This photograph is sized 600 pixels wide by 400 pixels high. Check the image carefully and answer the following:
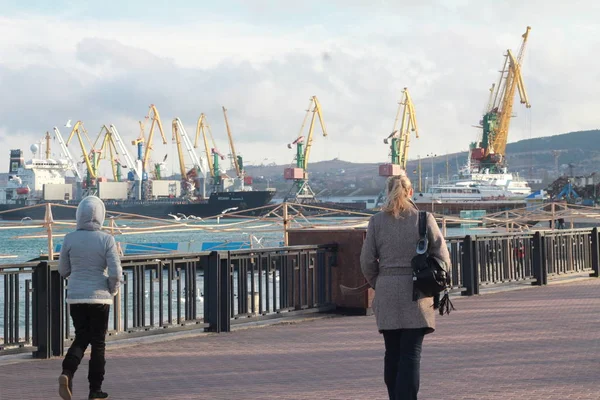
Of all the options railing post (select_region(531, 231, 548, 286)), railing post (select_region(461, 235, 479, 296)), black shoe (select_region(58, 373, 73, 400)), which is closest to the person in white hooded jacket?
black shoe (select_region(58, 373, 73, 400))

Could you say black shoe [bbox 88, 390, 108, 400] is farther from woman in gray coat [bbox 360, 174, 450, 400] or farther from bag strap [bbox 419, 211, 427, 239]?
bag strap [bbox 419, 211, 427, 239]

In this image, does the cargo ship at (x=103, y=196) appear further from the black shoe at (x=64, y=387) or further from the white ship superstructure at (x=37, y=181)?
the black shoe at (x=64, y=387)

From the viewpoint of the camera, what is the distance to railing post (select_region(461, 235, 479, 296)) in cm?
1273

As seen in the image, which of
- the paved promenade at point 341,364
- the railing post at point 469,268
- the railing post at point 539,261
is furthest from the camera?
the railing post at point 539,261

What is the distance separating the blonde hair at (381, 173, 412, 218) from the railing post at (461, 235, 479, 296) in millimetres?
7803

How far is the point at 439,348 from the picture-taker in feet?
26.1

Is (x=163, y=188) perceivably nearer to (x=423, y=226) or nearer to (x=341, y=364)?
(x=341, y=364)

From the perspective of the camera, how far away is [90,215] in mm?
5996

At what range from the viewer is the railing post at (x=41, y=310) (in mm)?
7754

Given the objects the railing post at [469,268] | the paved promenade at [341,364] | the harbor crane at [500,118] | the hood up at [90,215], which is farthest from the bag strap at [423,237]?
the harbor crane at [500,118]

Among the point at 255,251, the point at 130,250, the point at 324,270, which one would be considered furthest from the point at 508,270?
the point at 130,250

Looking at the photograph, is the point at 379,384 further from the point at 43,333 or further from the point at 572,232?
the point at 572,232

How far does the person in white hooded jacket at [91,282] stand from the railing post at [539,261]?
385 inches

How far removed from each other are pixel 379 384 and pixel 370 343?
2049 mm
